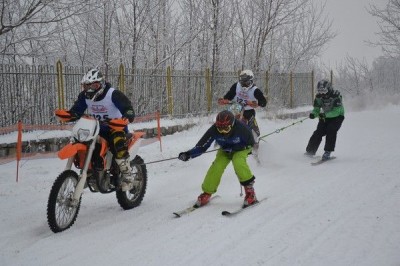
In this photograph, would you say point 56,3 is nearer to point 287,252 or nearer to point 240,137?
point 240,137

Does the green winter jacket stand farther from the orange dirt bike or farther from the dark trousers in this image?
the orange dirt bike

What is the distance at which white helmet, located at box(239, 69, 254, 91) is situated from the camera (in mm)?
9297

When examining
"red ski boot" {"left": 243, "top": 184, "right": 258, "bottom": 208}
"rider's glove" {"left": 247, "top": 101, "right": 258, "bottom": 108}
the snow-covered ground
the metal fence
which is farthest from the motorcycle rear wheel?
the metal fence

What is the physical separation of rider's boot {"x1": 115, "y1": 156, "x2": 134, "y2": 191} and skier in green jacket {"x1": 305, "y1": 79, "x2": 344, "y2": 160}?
6001mm

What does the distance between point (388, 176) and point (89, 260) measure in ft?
19.0

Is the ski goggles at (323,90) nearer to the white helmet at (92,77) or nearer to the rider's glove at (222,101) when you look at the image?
the rider's glove at (222,101)

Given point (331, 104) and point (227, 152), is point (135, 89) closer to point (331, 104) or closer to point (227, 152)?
point (331, 104)

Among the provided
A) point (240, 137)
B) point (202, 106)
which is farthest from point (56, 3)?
point (202, 106)

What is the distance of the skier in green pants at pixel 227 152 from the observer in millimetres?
6105

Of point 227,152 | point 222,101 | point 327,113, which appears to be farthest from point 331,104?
point 227,152

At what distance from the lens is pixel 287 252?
4312 millimetres

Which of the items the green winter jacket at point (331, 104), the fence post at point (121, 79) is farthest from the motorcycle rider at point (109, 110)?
the fence post at point (121, 79)

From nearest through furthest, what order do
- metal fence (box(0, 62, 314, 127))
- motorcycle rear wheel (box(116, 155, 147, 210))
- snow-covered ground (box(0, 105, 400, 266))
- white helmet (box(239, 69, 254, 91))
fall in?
snow-covered ground (box(0, 105, 400, 266)) < motorcycle rear wheel (box(116, 155, 147, 210)) < white helmet (box(239, 69, 254, 91)) < metal fence (box(0, 62, 314, 127))

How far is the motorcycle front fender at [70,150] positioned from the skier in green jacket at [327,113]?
22.2 ft
